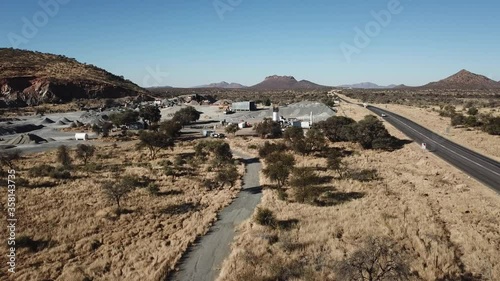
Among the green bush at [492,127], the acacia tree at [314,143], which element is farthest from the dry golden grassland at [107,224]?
the green bush at [492,127]

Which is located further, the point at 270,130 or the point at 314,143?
the point at 270,130

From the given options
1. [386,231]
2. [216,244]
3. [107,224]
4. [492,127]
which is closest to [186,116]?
[107,224]

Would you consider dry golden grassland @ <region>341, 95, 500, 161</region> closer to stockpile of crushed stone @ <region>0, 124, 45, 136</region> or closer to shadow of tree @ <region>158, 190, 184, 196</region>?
shadow of tree @ <region>158, 190, 184, 196</region>

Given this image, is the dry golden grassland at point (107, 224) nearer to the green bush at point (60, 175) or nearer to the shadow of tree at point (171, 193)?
the shadow of tree at point (171, 193)

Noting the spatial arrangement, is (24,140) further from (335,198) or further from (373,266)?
(373,266)

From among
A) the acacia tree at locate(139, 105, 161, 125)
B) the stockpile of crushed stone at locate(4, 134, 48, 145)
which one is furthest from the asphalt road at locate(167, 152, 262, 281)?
the acacia tree at locate(139, 105, 161, 125)

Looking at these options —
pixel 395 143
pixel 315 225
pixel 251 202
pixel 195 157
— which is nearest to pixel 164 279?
pixel 315 225
